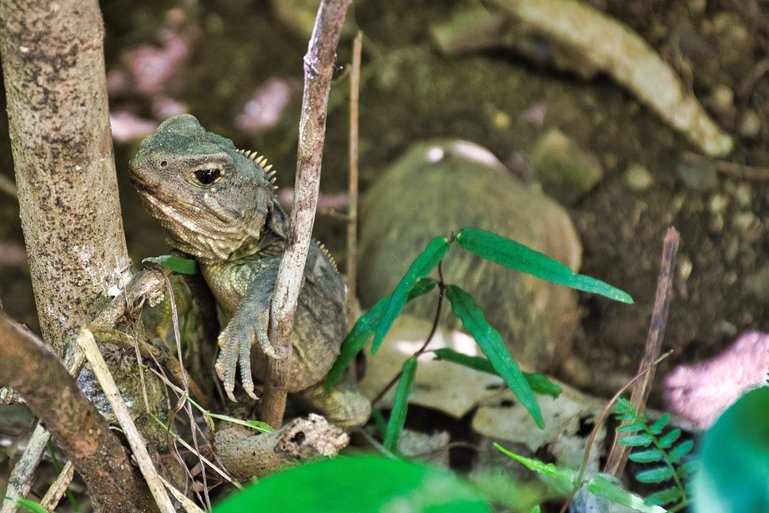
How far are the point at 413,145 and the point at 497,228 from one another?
99cm

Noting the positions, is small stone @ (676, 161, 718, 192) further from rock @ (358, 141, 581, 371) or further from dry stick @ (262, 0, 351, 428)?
dry stick @ (262, 0, 351, 428)

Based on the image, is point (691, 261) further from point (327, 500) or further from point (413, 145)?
point (327, 500)

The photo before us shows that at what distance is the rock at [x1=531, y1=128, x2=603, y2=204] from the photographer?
4711 mm

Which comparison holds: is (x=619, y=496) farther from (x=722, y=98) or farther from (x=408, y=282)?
(x=722, y=98)

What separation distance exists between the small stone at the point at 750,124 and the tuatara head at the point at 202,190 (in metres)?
3.11

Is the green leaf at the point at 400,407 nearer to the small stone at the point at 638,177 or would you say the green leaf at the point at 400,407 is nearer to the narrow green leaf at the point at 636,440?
the narrow green leaf at the point at 636,440

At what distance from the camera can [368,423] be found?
136 inches

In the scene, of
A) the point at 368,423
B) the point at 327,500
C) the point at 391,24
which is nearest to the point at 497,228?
the point at 368,423

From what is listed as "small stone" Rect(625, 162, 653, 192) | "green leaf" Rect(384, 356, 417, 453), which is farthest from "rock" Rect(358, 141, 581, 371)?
"green leaf" Rect(384, 356, 417, 453)

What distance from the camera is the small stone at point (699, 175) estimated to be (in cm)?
468

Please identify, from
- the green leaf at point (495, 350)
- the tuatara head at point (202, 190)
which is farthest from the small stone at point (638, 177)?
the tuatara head at point (202, 190)

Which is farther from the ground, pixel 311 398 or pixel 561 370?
pixel 311 398

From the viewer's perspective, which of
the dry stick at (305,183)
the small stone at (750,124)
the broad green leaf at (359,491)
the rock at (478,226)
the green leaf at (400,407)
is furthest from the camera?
the small stone at (750,124)

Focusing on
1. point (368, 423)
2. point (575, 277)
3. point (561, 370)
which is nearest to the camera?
point (575, 277)
